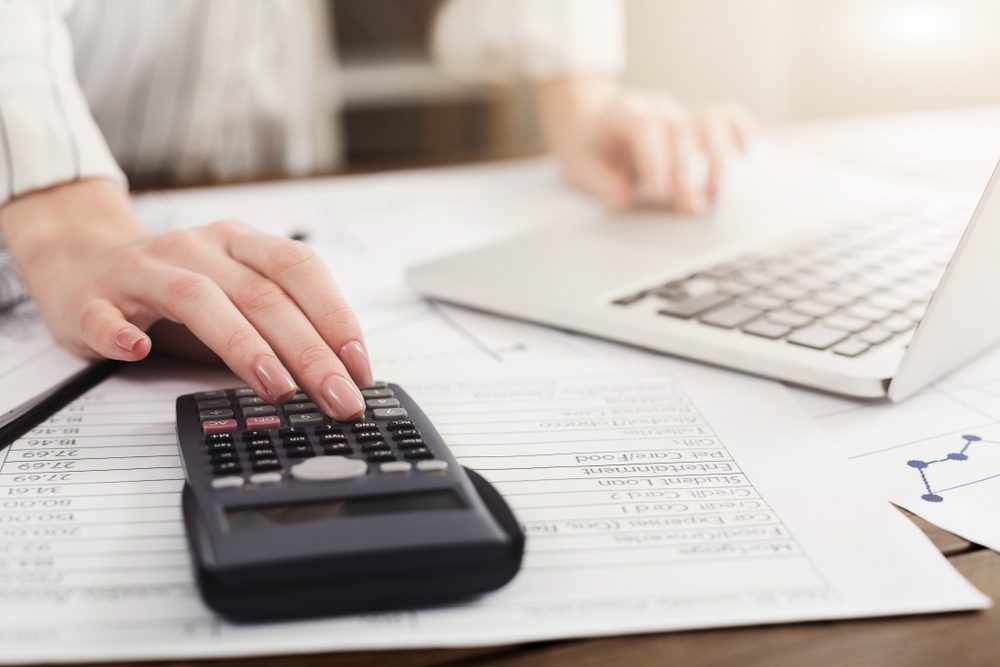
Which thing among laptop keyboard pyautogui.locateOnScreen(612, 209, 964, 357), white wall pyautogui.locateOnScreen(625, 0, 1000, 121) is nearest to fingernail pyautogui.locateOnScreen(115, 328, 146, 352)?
laptop keyboard pyautogui.locateOnScreen(612, 209, 964, 357)

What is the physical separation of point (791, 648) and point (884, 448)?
0.15 meters

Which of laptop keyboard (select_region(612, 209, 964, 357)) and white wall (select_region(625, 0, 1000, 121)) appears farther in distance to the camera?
white wall (select_region(625, 0, 1000, 121))

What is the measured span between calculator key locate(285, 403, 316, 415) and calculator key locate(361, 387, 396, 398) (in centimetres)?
2

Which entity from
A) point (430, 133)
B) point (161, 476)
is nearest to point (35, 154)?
point (161, 476)

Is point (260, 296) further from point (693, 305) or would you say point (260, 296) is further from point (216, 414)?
point (693, 305)

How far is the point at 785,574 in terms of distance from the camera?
11.6 inches

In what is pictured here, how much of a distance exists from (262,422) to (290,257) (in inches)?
4.4

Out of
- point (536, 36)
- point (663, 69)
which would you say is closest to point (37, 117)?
point (536, 36)

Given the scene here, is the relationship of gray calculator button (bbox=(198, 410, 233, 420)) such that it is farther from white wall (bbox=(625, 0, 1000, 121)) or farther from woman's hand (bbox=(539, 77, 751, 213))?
white wall (bbox=(625, 0, 1000, 121))

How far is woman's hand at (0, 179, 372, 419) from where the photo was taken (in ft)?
1.29

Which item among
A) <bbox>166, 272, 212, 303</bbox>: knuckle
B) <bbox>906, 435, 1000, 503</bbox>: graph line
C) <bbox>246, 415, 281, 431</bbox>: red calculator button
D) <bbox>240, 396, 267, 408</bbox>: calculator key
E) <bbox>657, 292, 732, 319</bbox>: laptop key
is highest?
<bbox>166, 272, 212, 303</bbox>: knuckle

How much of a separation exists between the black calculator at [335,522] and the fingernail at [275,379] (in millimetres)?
32

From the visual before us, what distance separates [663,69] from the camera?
2061 millimetres

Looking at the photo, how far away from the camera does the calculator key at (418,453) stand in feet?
1.07
